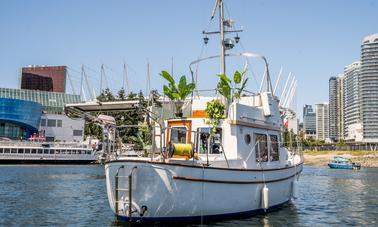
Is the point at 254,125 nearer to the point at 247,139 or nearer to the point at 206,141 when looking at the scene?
the point at 247,139

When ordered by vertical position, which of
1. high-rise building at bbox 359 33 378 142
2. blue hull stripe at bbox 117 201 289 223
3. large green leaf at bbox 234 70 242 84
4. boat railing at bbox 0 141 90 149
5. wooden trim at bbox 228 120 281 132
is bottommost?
blue hull stripe at bbox 117 201 289 223

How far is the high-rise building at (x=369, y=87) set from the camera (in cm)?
17788

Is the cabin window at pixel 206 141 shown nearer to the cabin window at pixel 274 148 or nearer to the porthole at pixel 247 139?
the porthole at pixel 247 139

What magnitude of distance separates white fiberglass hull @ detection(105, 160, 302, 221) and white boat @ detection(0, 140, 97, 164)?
7162 cm

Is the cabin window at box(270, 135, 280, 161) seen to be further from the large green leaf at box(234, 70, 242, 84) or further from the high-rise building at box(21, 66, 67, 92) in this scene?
the high-rise building at box(21, 66, 67, 92)

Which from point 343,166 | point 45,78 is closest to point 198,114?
point 343,166

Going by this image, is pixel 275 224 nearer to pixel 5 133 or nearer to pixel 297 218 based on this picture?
pixel 297 218

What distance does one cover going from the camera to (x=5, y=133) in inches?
4454

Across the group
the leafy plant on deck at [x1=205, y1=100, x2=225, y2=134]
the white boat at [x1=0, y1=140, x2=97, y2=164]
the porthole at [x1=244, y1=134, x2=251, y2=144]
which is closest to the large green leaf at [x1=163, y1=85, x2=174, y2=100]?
the leafy plant on deck at [x1=205, y1=100, x2=225, y2=134]

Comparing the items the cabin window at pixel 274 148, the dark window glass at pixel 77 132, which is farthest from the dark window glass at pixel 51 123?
the cabin window at pixel 274 148

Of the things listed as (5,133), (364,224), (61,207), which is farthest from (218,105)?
(5,133)

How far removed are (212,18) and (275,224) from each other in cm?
1042

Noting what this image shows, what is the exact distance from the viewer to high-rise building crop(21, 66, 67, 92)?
194 meters

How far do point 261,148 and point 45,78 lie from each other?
19035 cm
